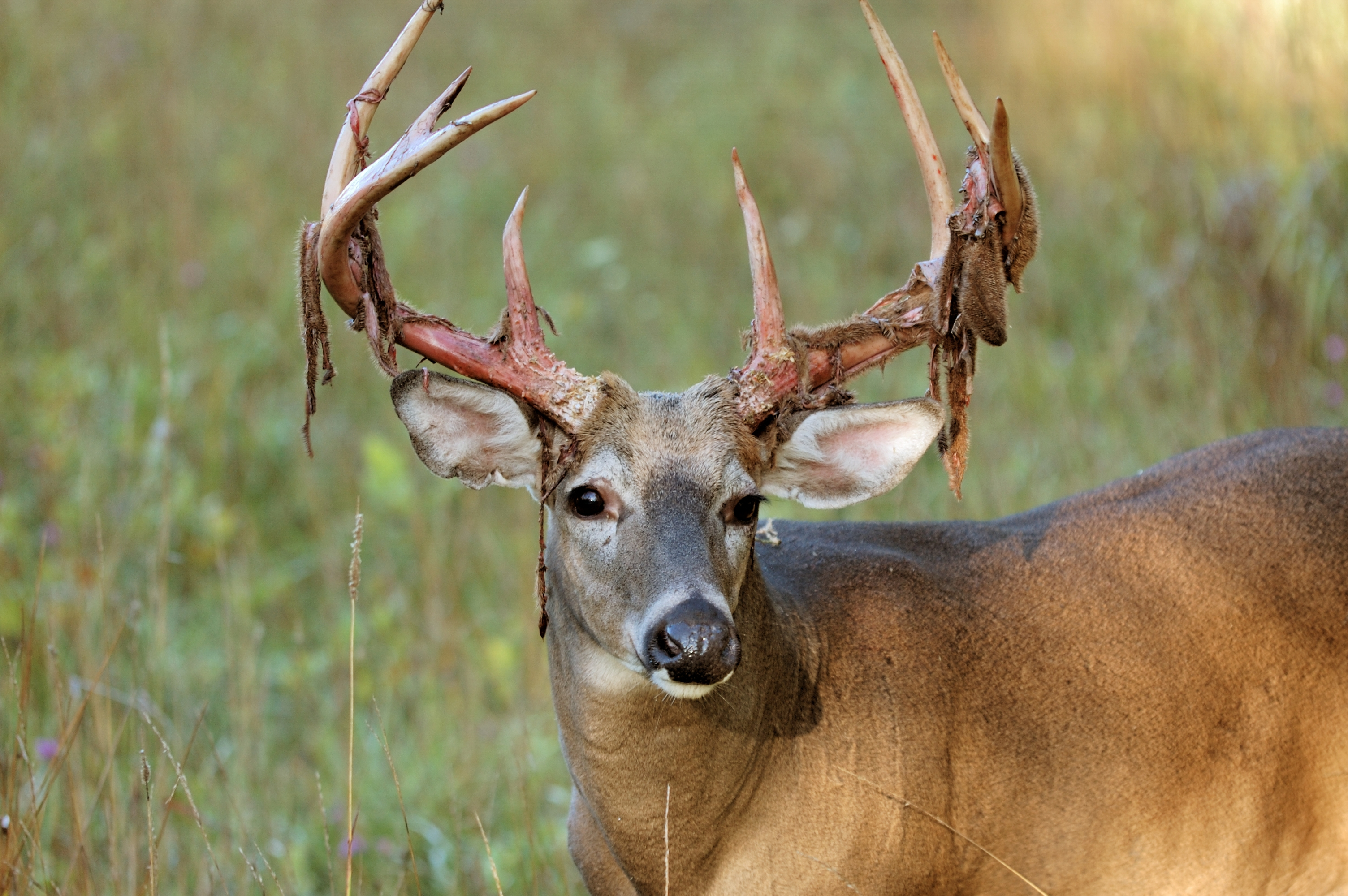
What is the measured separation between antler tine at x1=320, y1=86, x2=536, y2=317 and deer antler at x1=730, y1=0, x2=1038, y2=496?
601mm

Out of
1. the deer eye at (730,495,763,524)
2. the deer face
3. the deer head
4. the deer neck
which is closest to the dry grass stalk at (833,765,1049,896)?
the deer neck

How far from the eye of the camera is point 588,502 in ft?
9.75

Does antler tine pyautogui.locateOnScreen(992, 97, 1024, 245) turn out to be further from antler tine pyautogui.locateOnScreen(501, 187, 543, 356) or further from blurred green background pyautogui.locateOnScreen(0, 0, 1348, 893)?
blurred green background pyautogui.locateOnScreen(0, 0, 1348, 893)

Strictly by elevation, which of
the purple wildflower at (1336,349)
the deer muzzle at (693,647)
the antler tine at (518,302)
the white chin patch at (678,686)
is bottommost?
the white chin patch at (678,686)

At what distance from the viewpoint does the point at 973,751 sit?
10.1 ft

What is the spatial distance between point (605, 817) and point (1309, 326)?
13.0 feet

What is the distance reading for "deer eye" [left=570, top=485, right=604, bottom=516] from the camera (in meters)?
2.96

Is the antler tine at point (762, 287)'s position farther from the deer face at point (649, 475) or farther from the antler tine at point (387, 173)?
the antler tine at point (387, 173)

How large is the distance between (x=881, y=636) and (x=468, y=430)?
3.56ft

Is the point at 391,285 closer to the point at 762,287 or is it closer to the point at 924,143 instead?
the point at 762,287

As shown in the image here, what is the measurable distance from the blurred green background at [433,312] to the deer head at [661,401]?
960 mm

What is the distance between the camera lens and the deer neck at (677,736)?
2.96 meters

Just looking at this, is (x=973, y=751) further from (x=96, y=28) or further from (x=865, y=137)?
(x=96, y=28)

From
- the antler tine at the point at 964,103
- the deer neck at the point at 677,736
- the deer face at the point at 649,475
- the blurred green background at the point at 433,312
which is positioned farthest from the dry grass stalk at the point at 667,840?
the antler tine at the point at 964,103
